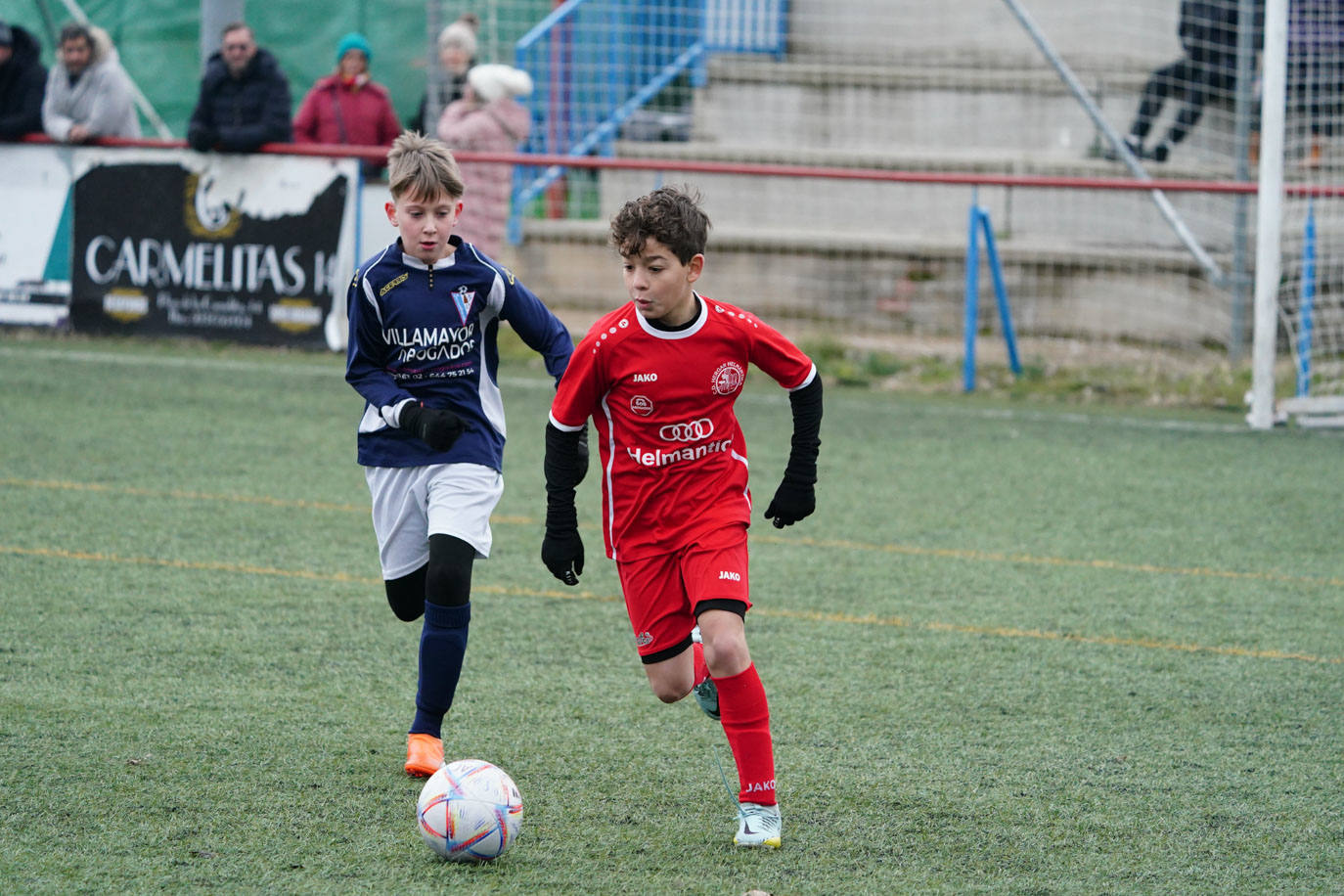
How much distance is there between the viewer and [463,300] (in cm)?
417

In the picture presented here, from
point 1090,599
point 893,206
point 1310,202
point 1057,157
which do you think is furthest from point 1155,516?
point 1057,157

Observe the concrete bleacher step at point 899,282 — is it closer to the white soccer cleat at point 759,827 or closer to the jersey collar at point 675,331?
the jersey collar at point 675,331

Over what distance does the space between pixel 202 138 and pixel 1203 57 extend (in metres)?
7.23

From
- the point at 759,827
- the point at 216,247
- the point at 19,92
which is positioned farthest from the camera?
the point at 19,92

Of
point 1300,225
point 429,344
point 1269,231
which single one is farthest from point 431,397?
point 1300,225

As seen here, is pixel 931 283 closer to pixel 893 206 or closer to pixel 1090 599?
pixel 893 206

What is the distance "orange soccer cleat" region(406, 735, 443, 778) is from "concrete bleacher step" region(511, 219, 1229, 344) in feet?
26.7

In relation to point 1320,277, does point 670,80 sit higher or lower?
higher

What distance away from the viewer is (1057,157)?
13.2 meters

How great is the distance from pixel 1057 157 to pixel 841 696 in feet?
31.0

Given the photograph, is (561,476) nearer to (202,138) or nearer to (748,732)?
(748,732)

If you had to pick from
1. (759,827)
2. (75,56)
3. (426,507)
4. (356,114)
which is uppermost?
(75,56)

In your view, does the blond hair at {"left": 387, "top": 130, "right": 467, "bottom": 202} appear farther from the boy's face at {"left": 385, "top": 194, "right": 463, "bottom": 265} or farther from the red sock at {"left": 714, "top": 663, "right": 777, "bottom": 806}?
the red sock at {"left": 714, "top": 663, "right": 777, "bottom": 806}

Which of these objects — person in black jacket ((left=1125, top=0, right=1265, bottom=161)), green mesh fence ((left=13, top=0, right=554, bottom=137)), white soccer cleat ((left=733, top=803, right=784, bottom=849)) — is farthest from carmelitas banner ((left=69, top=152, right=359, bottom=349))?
white soccer cleat ((left=733, top=803, right=784, bottom=849))
